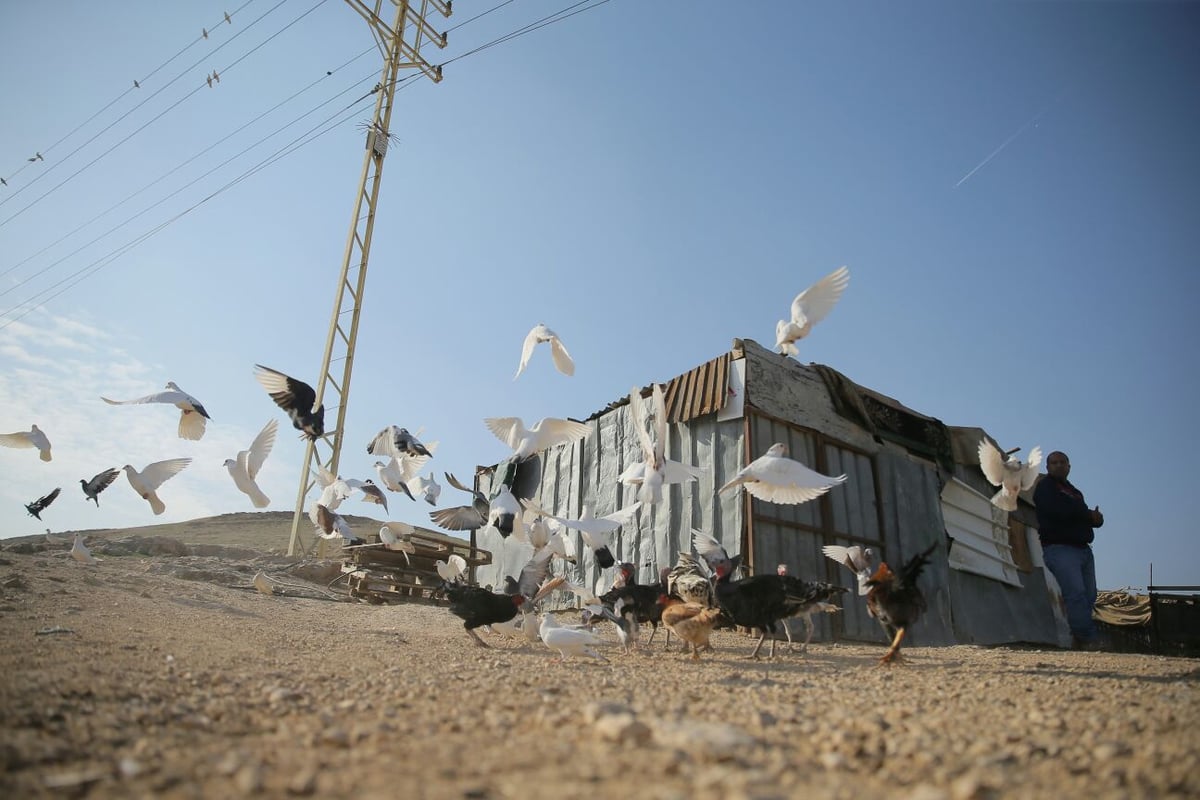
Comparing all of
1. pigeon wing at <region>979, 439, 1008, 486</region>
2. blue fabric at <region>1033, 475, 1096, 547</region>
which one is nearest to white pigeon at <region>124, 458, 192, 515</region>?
pigeon wing at <region>979, 439, 1008, 486</region>

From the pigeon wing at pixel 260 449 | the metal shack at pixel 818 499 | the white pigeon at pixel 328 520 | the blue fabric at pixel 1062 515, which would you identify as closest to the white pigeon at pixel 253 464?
the pigeon wing at pixel 260 449

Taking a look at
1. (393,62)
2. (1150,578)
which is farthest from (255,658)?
(393,62)

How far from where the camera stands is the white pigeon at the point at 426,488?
9.10m

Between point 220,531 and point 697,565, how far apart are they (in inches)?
1231

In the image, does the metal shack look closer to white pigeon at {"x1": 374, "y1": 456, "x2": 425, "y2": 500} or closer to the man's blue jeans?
the man's blue jeans

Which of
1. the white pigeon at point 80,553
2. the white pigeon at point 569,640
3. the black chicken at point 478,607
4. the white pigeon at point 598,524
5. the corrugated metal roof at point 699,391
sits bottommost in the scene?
the white pigeon at point 569,640

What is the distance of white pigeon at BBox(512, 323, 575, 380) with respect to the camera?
7863 mm

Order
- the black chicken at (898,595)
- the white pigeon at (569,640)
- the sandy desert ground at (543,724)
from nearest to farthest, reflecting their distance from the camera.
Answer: the sandy desert ground at (543,724), the white pigeon at (569,640), the black chicken at (898,595)

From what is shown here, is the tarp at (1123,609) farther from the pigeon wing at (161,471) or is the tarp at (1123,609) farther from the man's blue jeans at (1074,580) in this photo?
the pigeon wing at (161,471)

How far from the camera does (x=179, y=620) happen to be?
6.13m

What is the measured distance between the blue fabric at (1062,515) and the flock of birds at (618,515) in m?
1.15

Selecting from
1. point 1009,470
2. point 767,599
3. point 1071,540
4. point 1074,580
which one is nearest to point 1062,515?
point 1071,540

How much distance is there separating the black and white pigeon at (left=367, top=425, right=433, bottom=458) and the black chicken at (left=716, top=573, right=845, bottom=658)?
15.1ft

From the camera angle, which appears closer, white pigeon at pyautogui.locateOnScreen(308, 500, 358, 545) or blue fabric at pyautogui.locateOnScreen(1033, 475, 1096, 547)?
blue fabric at pyautogui.locateOnScreen(1033, 475, 1096, 547)
